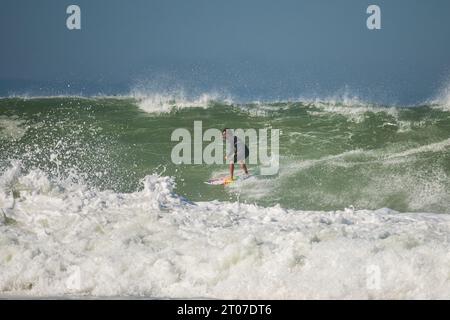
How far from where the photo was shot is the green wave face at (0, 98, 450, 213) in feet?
48.9

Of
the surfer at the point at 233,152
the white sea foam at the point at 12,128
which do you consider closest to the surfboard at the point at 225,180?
the surfer at the point at 233,152

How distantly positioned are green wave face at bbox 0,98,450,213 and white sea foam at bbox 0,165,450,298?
6.71 feet

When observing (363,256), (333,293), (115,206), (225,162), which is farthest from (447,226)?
(225,162)

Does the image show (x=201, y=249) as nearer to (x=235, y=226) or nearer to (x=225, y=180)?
(x=235, y=226)

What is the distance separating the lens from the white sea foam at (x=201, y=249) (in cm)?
820

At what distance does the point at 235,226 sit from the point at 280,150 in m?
8.20

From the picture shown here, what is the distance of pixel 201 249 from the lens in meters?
8.97

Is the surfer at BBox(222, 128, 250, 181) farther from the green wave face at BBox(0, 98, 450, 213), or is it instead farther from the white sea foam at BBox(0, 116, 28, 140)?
the white sea foam at BBox(0, 116, 28, 140)

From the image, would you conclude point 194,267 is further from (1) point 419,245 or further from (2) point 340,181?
(2) point 340,181

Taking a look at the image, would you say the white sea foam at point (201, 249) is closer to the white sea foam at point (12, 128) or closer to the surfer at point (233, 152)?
the surfer at point (233, 152)

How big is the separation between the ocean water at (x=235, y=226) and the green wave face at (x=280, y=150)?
60 mm

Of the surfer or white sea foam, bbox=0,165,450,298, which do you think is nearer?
white sea foam, bbox=0,165,450,298

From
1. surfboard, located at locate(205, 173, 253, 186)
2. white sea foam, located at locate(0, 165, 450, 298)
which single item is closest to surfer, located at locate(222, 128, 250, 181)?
surfboard, located at locate(205, 173, 253, 186)
